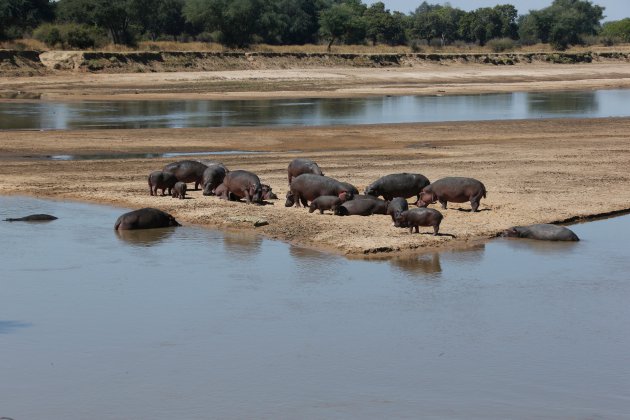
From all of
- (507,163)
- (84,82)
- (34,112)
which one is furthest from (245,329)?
(84,82)

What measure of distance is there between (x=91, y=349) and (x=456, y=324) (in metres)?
3.76

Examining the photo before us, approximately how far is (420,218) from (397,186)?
75.3 inches

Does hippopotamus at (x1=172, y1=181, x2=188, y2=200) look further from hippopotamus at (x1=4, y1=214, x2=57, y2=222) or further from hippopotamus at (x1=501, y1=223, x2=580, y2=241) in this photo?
hippopotamus at (x1=501, y1=223, x2=580, y2=241)

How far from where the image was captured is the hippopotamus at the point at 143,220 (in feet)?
53.5

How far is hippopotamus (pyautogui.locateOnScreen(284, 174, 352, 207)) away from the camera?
56.7 feet

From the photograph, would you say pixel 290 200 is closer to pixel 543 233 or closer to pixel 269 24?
pixel 543 233

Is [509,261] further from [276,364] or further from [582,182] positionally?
[582,182]

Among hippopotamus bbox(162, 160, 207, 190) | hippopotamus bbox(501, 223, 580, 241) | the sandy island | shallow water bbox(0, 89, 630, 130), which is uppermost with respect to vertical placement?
hippopotamus bbox(162, 160, 207, 190)

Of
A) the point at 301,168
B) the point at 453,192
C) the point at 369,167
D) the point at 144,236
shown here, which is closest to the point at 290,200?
the point at 301,168

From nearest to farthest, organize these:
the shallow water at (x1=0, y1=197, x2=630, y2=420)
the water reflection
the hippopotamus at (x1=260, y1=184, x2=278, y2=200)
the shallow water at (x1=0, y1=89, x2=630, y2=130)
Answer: the shallow water at (x1=0, y1=197, x2=630, y2=420), the water reflection, the hippopotamus at (x1=260, y1=184, x2=278, y2=200), the shallow water at (x1=0, y1=89, x2=630, y2=130)

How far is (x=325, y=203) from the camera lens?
55.9 ft

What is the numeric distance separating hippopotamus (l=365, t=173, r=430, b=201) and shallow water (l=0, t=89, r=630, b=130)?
60.1 ft

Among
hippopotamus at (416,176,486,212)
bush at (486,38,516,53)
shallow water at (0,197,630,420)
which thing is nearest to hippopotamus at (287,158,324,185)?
hippopotamus at (416,176,486,212)

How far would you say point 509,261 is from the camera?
14594mm
